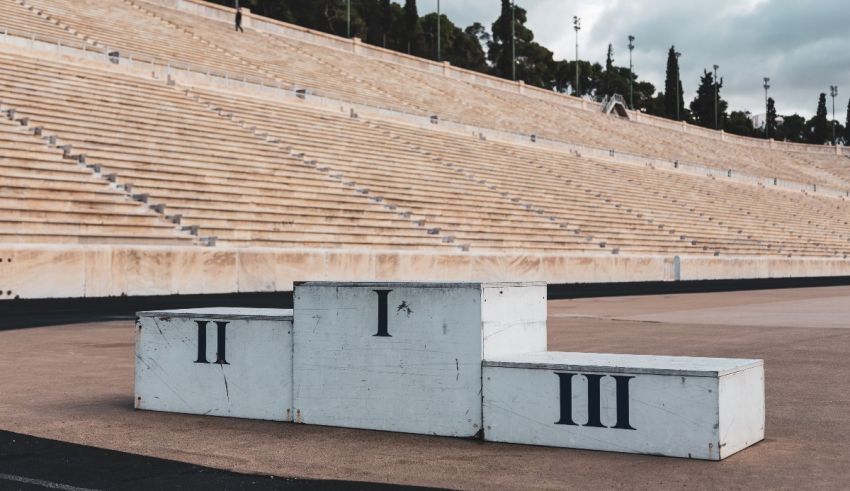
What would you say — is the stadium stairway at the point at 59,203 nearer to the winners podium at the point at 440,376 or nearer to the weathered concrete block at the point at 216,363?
the weathered concrete block at the point at 216,363

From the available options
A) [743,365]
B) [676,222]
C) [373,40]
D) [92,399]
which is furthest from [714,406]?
[373,40]

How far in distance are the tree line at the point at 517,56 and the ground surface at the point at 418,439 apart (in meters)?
51.8

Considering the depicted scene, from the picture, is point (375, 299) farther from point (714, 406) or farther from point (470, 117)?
point (470, 117)

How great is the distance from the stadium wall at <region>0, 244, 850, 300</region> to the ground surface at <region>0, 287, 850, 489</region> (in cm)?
417

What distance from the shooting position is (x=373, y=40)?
3014 inches

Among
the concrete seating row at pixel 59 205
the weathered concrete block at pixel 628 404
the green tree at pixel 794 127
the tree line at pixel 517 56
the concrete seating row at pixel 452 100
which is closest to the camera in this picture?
the weathered concrete block at pixel 628 404

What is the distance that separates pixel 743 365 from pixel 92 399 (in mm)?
4255

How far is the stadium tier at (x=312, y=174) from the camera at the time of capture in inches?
671

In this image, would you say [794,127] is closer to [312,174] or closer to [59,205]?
[312,174]

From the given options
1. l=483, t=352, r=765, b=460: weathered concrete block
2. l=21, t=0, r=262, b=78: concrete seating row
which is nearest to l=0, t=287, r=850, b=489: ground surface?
l=483, t=352, r=765, b=460: weathered concrete block

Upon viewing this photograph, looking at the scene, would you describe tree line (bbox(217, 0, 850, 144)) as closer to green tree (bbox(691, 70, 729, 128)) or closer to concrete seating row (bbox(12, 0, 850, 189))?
green tree (bbox(691, 70, 729, 128))

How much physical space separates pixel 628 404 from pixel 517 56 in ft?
300

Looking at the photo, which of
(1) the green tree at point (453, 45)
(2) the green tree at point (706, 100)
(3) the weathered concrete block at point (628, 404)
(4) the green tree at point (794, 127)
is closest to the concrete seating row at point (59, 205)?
(3) the weathered concrete block at point (628, 404)

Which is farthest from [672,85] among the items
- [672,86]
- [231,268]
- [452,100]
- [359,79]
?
[231,268]
